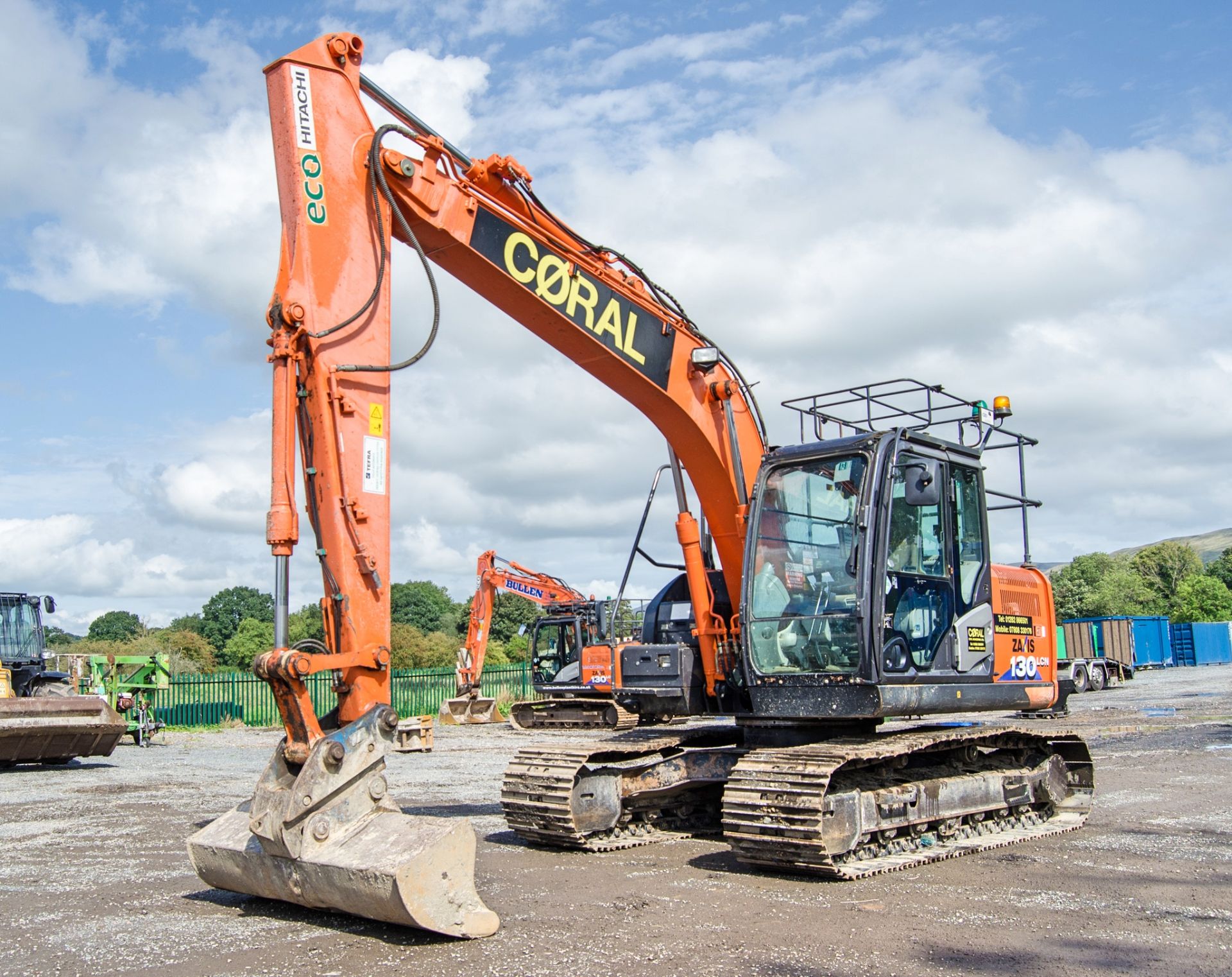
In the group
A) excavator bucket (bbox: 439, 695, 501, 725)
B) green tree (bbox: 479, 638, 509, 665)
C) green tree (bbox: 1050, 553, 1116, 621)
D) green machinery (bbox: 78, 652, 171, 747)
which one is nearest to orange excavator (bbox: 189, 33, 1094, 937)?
green machinery (bbox: 78, 652, 171, 747)

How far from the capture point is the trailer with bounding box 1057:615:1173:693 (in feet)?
104

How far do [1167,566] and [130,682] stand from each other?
286 feet

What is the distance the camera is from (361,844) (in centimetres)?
566

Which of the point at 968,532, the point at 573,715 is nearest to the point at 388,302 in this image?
the point at 968,532

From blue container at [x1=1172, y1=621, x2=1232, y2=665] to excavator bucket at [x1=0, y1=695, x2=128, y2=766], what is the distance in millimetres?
45446

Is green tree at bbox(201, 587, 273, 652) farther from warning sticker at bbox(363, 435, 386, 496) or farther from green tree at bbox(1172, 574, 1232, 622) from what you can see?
warning sticker at bbox(363, 435, 386, 496)

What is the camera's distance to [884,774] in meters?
8.02

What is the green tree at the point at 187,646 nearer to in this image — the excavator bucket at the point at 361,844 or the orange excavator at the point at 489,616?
the orange excavator at the point at 489,616

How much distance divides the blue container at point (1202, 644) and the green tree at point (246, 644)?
47.9 metres

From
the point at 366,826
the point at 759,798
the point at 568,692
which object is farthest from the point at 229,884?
the point at 568,692

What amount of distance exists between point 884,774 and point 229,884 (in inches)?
172

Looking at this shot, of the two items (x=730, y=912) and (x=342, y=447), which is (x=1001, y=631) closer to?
(x=730, y=912)

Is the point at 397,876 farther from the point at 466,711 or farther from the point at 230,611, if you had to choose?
the point at 230,611

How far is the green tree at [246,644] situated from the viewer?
70.6 meters
